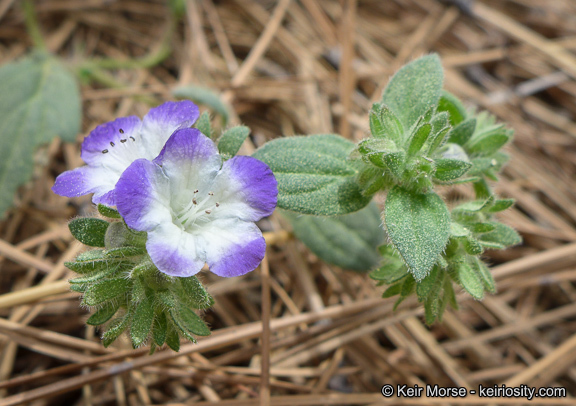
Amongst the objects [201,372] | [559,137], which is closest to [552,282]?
[559,137]

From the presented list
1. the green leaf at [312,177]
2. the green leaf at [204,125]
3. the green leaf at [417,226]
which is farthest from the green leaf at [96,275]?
the green leaf at [417,226]

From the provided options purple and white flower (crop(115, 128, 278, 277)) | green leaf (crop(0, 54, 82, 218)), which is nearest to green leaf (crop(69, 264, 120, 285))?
purple and white flower (crop(115, 128, 278, 277))

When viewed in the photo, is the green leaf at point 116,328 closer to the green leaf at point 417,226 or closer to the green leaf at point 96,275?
the green leaf at point 96,275

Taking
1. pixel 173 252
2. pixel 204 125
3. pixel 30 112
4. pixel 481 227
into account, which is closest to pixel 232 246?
pixel 173 252

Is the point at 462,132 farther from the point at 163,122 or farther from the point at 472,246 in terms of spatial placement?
the point at 163,122

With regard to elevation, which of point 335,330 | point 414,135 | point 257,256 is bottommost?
point 335,330

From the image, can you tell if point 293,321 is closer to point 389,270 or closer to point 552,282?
point 389,270
